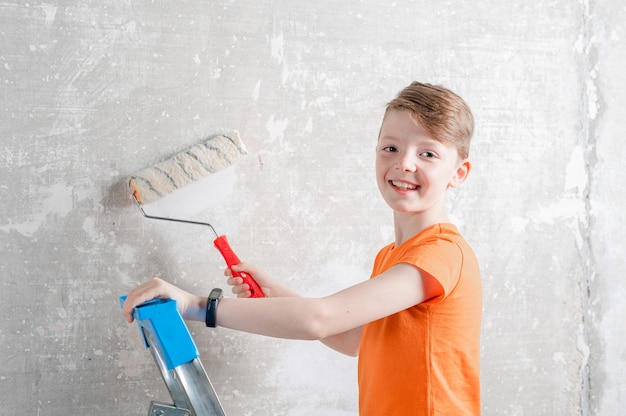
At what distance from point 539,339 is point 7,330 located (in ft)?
4.01

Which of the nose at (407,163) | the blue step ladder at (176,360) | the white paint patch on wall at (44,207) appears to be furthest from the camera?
the white paint patch on wall at (44,207)

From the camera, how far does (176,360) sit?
3.23ft

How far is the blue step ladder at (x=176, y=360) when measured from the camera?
38.7 inches

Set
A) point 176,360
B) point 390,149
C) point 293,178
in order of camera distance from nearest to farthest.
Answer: point 176,360, point 390,149, point 293,178

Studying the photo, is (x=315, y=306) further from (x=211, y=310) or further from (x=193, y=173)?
(x=193, y=173)

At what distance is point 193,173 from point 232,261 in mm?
204

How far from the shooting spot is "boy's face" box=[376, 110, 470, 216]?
114cm

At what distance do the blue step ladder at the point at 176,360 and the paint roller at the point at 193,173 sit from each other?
0.33 metres

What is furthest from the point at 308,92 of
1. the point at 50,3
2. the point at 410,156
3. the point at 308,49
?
the point at 50,3

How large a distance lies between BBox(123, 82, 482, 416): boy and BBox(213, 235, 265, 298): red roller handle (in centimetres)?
21

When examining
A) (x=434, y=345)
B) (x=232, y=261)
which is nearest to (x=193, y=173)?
(x=232, y=261)

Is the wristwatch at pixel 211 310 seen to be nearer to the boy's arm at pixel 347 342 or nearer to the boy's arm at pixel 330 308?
the boy's arm at pixel 330 308

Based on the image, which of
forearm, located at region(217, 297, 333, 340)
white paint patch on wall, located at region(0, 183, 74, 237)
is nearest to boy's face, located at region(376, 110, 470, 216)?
forearm, located at region(217, 297, 333, 340)

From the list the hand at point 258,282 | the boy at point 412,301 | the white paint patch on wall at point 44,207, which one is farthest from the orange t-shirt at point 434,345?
the white paint patch on wall at point 44,207
